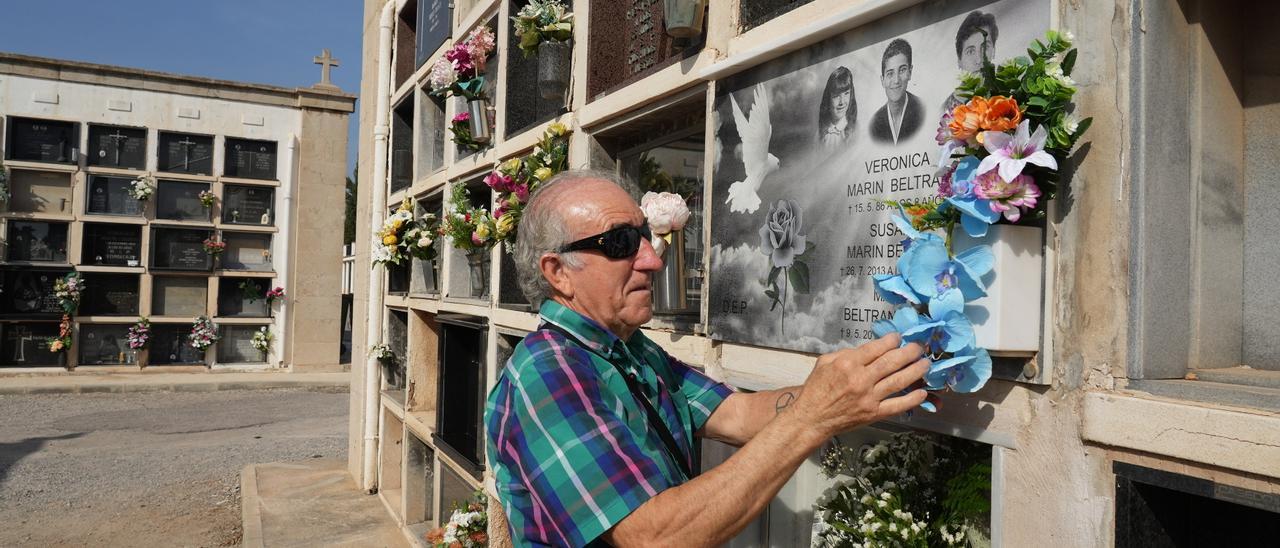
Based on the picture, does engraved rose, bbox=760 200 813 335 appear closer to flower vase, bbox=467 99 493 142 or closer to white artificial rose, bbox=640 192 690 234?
white artificial rose, bbox=640 192 690 234

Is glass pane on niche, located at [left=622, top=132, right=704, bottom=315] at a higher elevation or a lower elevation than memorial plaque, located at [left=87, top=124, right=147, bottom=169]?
lower

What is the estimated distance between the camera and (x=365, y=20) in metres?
9.00

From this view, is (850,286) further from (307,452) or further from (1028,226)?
(307,452)

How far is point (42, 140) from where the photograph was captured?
13367 mm

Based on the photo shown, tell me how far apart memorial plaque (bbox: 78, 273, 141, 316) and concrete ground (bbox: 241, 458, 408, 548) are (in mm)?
7450

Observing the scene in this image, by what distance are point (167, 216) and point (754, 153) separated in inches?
577

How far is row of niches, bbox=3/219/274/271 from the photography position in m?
13.1

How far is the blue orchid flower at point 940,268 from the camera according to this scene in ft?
4.61

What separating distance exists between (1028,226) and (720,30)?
143cm

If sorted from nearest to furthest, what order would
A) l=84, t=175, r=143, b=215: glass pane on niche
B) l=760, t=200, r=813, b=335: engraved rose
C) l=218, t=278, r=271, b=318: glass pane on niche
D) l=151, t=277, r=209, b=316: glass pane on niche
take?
l=760, t=200, r=813, b=335: engraved rose
l=84, t=175, r=143, b=215: glass pane on niche
l=151, t=277, r=209, b=316: glass pane on niche
l=218, t=278, r=271, b=318: glass pane on niche

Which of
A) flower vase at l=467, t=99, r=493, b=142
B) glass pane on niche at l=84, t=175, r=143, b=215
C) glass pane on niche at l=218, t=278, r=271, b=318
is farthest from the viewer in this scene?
glass pane on niche at l=218, t=278, r=271, b=318

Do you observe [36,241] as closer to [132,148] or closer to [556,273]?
[132,148]

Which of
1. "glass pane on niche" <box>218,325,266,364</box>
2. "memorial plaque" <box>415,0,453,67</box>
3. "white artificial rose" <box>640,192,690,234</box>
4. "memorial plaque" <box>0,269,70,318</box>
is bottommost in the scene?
"glass pane on niche" <box>218,325,266,364</box>

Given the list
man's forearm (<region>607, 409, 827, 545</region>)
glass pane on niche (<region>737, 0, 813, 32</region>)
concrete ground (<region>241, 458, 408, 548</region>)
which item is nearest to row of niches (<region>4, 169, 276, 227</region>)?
concrete ground (<region>241, 458, 408, 548</region>)
